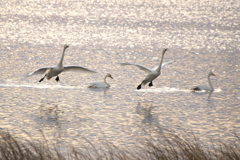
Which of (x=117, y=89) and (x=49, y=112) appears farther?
(x=117, y=89)

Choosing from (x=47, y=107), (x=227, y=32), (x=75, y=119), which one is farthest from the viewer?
(x=227, y=32)

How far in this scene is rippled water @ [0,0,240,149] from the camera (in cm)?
1389

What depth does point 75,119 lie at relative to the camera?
1459 centimetres

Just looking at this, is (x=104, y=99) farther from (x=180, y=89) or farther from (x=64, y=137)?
(x=64, y=137)

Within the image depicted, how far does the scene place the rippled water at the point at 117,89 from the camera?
13.9m

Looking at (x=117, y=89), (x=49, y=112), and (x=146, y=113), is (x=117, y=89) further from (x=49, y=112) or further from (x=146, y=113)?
(x=49, y=112)

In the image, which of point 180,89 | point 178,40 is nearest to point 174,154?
point 180,89

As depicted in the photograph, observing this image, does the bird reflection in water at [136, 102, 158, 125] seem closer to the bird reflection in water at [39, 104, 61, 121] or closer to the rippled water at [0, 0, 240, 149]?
the rippled water at [0, 0, 240, 149]

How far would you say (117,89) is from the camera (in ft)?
67.6

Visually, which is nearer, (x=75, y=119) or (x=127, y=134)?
(x=127, y=134)

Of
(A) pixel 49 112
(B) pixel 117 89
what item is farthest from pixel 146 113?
(B) pixel 117 89

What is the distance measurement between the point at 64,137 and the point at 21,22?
47293 mm

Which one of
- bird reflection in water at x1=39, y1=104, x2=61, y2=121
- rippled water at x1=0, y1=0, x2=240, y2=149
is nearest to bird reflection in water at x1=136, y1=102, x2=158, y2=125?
rippled water at x1=0, y1=0, x2=240, y2=149

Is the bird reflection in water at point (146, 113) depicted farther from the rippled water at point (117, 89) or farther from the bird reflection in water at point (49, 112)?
the bird reflection in water at point (49, 112)
